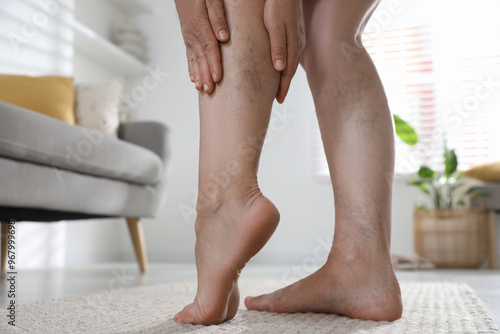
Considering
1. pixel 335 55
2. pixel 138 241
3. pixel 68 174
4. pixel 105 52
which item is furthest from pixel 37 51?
pixel 335 55

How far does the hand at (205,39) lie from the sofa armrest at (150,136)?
5.36 ft

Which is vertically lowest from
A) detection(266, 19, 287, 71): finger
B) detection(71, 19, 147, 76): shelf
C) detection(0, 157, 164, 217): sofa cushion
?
detection(0, 157, 164, 217): sofa cushion

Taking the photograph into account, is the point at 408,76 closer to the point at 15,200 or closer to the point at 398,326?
the point at 15,200

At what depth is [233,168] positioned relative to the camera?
67 cm

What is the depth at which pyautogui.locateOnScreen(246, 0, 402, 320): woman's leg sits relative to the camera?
29.0 inches

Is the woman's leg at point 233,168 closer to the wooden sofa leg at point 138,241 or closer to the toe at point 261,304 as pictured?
the toe at point 261,304

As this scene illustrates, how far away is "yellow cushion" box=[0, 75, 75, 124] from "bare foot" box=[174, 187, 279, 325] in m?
1.75

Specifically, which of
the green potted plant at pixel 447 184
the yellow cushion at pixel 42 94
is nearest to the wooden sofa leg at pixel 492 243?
the green potted plant at pixel 447 184

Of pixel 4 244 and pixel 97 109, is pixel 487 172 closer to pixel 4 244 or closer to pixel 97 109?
pixel 97 109

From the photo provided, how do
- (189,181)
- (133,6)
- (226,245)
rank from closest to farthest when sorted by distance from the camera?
(226,245) → (189,181) → (133,6)

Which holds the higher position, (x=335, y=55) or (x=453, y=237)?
(x=335, y=55)

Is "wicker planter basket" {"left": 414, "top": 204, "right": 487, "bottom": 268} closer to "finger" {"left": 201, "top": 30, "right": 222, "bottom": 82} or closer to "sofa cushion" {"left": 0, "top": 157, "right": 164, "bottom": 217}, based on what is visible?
"sofa cushion" {"left": 0, "top": 157, "right": 164, "bottom": 217}

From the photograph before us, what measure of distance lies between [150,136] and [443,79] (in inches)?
87.1

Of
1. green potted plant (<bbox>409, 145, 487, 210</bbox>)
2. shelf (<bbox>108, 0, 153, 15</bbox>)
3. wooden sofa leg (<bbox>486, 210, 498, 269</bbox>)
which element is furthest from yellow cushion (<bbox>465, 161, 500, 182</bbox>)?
shelf (<bbox>108, 0, 153, 15</bbox>)
